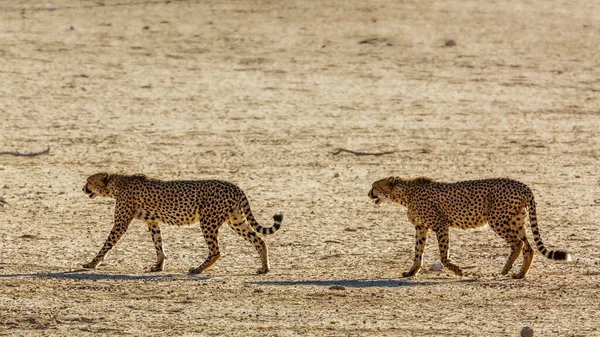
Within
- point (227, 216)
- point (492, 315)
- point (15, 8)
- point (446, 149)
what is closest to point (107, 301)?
point (227, 216)

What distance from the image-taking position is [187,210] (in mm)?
12664

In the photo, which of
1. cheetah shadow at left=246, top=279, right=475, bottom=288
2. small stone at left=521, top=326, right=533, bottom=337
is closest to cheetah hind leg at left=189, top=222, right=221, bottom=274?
cheetah shadow at left=246, top=279, right=475, bottom=288

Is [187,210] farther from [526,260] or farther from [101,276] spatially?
[526,260]

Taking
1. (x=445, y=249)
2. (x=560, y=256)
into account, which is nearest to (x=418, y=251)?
(x=445, y=249)

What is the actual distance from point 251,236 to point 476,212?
2.08 meters

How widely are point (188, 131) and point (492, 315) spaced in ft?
31.8

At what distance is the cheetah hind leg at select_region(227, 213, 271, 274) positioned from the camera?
41.5 ft

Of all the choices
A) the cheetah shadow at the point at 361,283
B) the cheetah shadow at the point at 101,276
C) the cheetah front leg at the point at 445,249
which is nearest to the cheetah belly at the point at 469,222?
the cheetah front leg at the point at 445,249

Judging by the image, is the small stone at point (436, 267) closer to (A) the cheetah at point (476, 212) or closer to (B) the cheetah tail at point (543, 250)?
(A) the cheetah at point (476, 212)

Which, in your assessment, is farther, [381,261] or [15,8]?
[15,8]

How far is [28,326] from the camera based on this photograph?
1051cm

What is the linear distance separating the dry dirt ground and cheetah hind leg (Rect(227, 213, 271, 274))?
154 mm

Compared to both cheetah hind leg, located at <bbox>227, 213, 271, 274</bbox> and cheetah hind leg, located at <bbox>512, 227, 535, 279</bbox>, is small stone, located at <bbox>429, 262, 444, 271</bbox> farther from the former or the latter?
cheetah hind leg, located at <bbox>227, 213, 271, 274</bbox>

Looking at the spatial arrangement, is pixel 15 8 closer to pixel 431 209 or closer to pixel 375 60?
pixel 375 60
